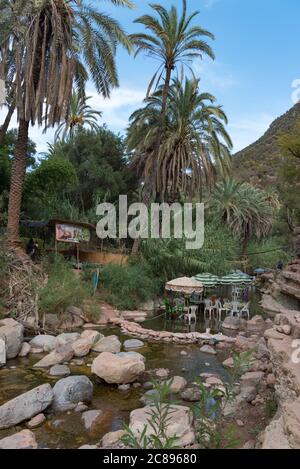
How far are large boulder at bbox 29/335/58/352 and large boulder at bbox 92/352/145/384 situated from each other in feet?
8.35

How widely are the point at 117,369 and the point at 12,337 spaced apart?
3.25 meters

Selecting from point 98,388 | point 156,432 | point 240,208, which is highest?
point 240,208

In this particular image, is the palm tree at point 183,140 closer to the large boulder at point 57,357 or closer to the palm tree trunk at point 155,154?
the palm tree trunk at point 155,154

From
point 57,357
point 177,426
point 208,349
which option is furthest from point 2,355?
point 208,349

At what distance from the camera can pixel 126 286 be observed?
16141 mm

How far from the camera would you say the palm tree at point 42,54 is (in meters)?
13.1

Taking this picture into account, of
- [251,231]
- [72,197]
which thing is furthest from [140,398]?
[251,231]

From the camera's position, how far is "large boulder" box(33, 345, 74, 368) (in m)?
8.89

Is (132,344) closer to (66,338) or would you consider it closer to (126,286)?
(66,338)

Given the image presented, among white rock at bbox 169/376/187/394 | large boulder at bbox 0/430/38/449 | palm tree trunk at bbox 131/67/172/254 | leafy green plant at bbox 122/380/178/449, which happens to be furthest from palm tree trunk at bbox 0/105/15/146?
leafy green plant at bbox 122/380/178/449

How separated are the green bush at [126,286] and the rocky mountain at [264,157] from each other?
33257 mm

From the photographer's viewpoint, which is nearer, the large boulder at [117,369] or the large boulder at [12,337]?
→ the large boulder at [117,369]

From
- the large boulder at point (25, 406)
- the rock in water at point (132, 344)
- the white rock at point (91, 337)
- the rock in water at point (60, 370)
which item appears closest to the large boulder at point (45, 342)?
the white rock at point (91, 337)
